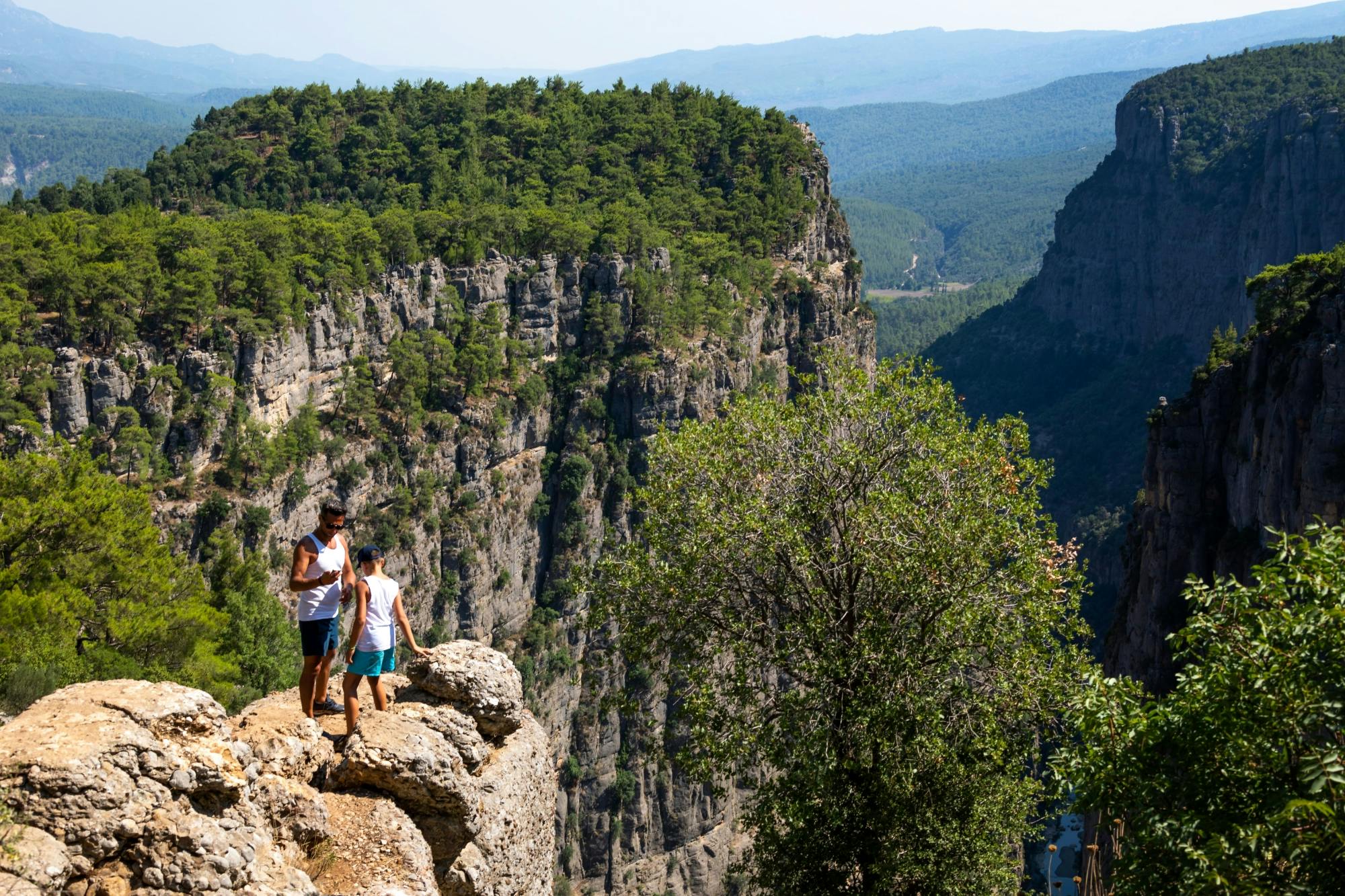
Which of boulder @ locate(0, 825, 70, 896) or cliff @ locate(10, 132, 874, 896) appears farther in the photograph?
cliff @ locate(10, 132, 874, 896)

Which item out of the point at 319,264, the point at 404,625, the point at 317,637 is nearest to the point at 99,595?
the point at 404,625

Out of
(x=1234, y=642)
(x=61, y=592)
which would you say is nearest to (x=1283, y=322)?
(x=1234, y=642)

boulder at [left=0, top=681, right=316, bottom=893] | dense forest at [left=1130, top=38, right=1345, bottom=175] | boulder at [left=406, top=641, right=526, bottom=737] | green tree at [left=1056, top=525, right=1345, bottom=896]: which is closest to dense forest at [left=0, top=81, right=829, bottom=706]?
boulder at [left=406, top=641, right=526, bottom=737]

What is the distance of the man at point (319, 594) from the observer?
1304cm

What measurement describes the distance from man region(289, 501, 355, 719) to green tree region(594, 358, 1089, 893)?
5786mm

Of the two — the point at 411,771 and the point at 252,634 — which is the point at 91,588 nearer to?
the point at 252,634

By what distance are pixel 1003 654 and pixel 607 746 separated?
51680mm

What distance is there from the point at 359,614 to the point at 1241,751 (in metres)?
9.10

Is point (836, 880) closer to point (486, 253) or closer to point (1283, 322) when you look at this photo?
point (1283, 322)

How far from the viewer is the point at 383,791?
493 inches

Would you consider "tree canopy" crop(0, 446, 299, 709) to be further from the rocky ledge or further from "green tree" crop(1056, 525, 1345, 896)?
"green tree" crop(1056, 525, 1345, 896)

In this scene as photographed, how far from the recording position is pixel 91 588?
24844 millimetres

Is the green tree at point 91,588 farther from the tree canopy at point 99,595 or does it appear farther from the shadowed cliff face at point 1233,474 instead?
the shadowed cliff face at point 1233,474

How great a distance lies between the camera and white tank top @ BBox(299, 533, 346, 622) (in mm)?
13109
